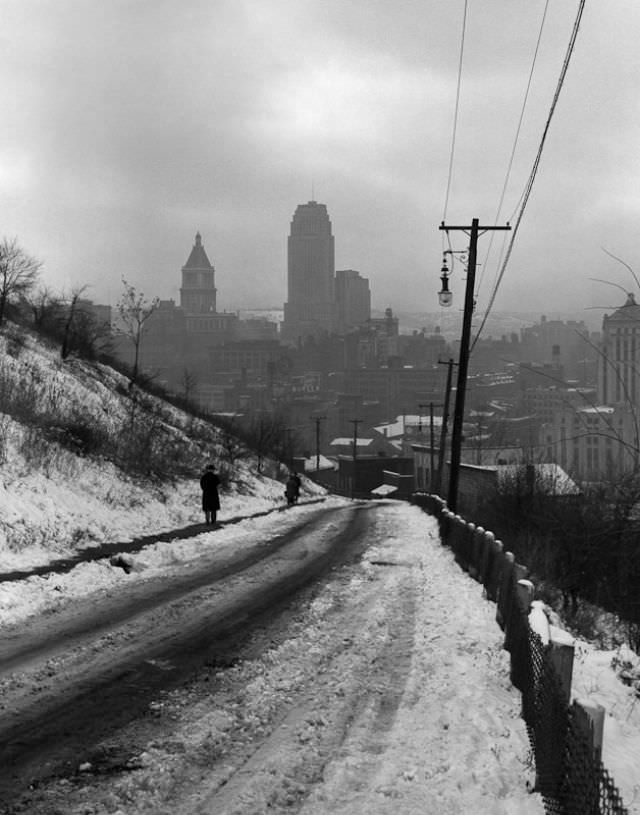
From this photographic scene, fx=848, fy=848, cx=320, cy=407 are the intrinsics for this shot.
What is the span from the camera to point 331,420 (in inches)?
7106

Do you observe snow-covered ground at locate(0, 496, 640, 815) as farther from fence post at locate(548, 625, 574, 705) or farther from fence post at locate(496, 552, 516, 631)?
fence post at locate(548, 625, 574, 705)

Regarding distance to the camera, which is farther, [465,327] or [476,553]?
[465,327]

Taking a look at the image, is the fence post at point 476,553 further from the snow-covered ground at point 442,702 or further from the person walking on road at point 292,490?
the person walking on road at point 292,490

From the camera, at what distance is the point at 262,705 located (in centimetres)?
729

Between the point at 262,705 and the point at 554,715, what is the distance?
285 cm

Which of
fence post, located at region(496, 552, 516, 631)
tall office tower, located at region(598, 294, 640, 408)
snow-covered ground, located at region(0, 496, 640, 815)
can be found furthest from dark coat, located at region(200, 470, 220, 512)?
tall office tower, located at region(598, 294, 640, 408)

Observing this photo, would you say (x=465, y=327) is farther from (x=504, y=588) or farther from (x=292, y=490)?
(x=504, y=588)

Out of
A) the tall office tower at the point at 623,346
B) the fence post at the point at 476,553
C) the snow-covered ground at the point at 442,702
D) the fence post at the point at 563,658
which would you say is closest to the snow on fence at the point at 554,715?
the fence post at the point at 563,658

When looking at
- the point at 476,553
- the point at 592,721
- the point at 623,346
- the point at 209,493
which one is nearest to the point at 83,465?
the point at 209,493

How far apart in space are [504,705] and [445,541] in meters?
13.7

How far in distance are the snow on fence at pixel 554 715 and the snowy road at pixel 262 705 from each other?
0.27 meters

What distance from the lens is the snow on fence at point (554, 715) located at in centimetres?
416

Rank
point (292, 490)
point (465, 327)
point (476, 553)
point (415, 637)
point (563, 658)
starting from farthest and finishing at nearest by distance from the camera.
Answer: point (292, 490), point (465, 327), point (476, 553), point (415, 637), point (563, 658)

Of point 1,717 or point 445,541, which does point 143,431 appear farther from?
point 1,717
